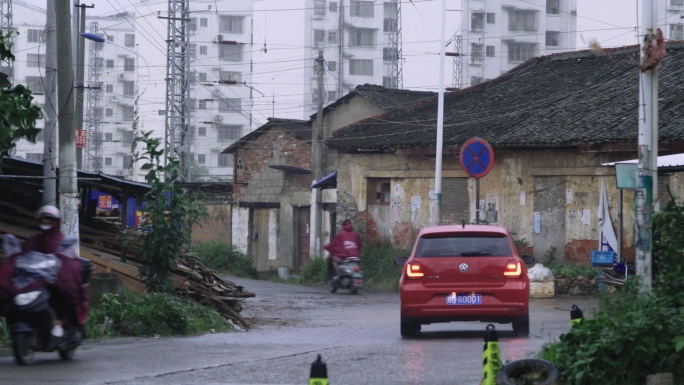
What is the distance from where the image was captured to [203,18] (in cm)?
8712

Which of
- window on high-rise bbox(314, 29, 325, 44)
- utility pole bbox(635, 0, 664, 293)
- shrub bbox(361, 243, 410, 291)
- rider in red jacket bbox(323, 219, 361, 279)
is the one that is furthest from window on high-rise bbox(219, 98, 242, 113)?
utility pole bbox(635, 0, 664, 293)

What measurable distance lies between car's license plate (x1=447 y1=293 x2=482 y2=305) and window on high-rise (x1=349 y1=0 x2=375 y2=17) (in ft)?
210

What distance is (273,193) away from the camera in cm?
4878

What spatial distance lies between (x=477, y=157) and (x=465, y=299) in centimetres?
1030

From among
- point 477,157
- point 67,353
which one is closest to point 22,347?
point 67,353

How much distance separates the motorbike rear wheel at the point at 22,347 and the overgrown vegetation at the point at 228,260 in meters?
34.2

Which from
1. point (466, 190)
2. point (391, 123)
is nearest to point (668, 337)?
point (466, 190)

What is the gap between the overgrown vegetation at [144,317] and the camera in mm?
16125

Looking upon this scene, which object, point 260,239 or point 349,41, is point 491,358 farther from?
point 349,41

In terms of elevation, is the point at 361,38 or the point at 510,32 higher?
the point at 510,32

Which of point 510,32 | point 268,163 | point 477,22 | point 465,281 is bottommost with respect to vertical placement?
point 465,281

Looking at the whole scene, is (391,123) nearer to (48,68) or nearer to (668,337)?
(48,68)

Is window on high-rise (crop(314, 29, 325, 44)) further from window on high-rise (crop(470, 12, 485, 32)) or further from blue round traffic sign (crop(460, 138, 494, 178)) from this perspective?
blue round traffic sign (crop(460, 138, 494, 178))

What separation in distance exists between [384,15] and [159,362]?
226 ft
